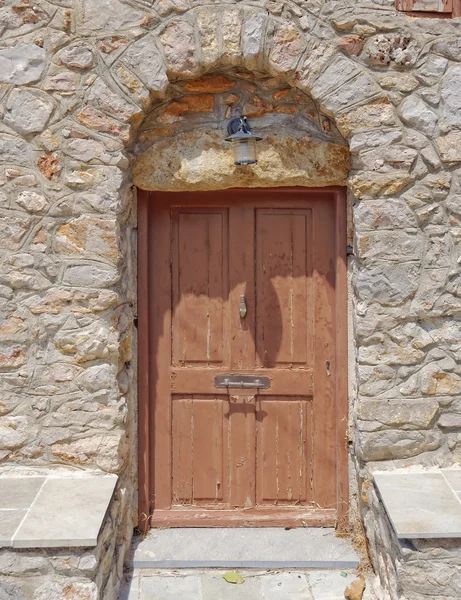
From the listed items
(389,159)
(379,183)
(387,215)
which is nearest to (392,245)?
(387,215)

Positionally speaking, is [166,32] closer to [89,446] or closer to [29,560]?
[89,446]

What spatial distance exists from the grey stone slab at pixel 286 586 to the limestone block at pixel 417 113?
243cm

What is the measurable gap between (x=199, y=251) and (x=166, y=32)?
3.86 ft

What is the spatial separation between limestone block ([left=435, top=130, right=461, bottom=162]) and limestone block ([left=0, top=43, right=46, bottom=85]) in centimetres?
210

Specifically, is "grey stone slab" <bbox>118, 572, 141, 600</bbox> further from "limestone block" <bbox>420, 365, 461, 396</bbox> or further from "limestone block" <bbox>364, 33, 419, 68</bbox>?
"limestone block" <bbox>364, 33, 419, 68</bbox>

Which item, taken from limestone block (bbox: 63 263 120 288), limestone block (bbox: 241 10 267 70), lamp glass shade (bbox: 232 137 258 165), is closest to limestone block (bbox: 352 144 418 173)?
lamp glass shade (bbox: 232 137 258 165)

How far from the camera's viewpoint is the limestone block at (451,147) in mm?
3141

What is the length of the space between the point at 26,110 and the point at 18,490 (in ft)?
6.22

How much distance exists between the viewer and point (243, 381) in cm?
354

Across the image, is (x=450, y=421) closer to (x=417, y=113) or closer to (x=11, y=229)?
(x=417, y=113)

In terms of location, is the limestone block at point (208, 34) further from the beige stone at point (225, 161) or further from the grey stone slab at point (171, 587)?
the grey stone slab at point (171, 587)

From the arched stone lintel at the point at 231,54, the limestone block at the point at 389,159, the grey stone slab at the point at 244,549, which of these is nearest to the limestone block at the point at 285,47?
the arched stone lintel at the point at 231,54

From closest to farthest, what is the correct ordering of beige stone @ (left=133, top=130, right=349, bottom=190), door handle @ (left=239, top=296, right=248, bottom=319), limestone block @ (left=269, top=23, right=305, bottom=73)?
limestone block @ (left=269, top=23, right=305, bottom=73), beige stone @ (left=133, top=130, right=349, bottom=190), door handle @ (left=239, top=296, right=248, bottom=319)

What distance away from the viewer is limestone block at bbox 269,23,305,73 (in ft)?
10.2
